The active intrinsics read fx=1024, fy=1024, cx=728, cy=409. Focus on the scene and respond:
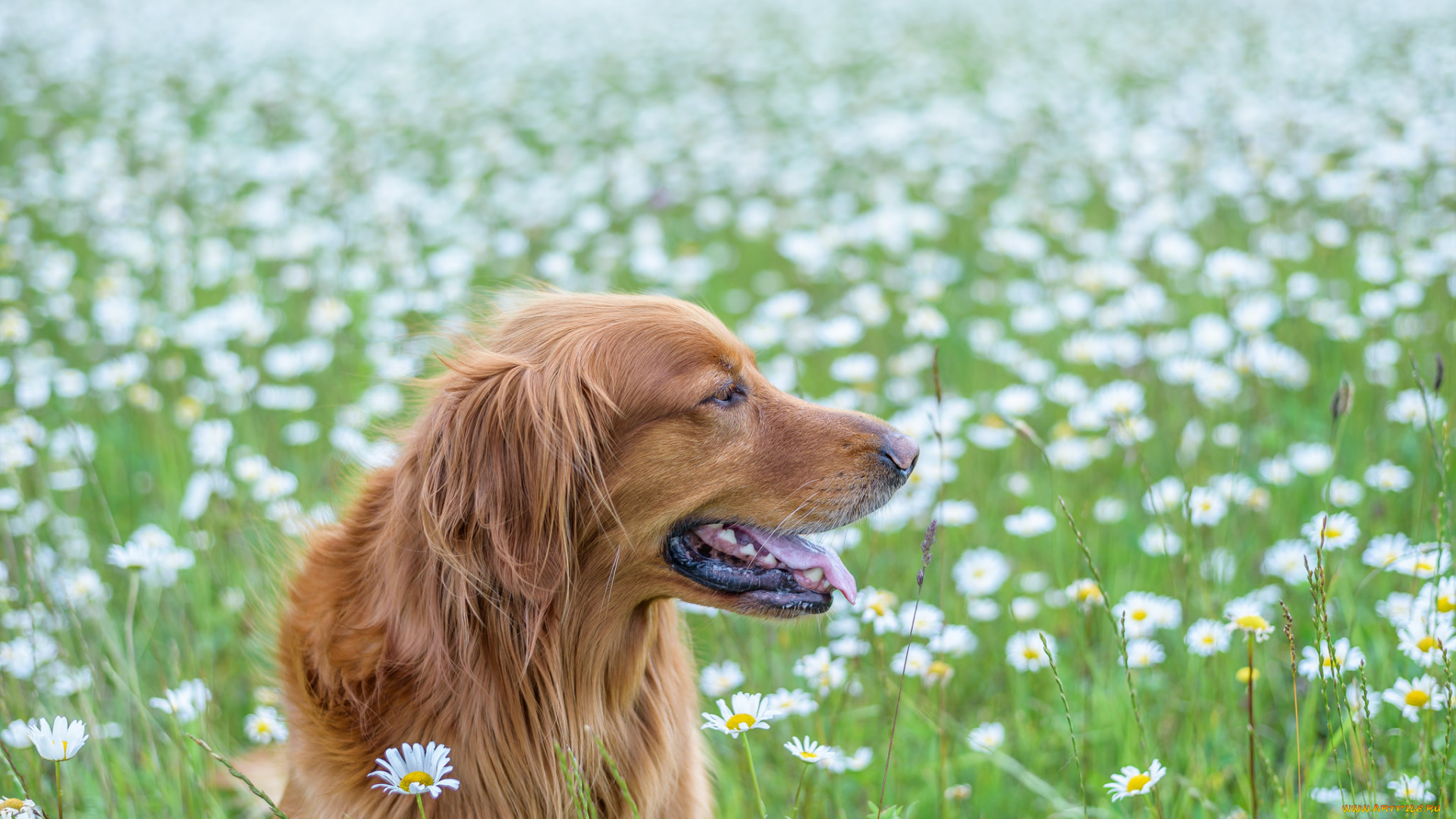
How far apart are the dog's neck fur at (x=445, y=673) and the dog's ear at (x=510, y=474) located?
0.17 ft

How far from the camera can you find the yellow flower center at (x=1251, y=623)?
195cm

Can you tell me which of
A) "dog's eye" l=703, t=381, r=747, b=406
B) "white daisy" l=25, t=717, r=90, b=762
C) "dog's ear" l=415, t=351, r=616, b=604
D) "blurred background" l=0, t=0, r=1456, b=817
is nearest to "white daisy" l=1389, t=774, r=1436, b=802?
"blurred background" l=0, t=0, r=1456, b=817

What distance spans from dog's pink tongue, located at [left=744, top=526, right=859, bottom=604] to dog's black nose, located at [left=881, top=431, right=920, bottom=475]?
0.26 metres

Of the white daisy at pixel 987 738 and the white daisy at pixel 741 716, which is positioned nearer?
the white daisy at pixel 741 716

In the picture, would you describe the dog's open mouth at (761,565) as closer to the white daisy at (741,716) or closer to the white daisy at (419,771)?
the white daisy at (741,716)

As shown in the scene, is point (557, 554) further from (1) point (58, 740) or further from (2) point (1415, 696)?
(2) point (1415, 696)

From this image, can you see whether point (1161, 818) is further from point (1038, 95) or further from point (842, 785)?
point (1038, 95)

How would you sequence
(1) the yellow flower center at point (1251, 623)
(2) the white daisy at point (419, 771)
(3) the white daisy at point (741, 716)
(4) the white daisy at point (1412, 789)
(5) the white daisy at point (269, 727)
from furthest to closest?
(5) the white daisy at point (269, 727) < (1) the yellow flower center at point (1251, 623) < (4) the white daisy at point (1412, 789) < (3) the white daisy at point (741, 716) < (2) the white daisy at point (419, 771)

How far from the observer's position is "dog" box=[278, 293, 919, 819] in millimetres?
2018

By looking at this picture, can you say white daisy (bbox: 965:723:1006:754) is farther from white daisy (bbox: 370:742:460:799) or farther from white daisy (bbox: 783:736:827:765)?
white daisy (bbox: 370:742:460:799)

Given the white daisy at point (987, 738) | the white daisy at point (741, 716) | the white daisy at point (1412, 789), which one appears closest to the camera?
the white daisy at point (741, 716)

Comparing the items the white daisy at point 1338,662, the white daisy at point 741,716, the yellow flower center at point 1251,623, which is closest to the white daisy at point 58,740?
the white daisy at point 741,716

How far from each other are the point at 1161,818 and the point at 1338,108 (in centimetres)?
625

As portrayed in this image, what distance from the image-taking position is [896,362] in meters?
4.13
